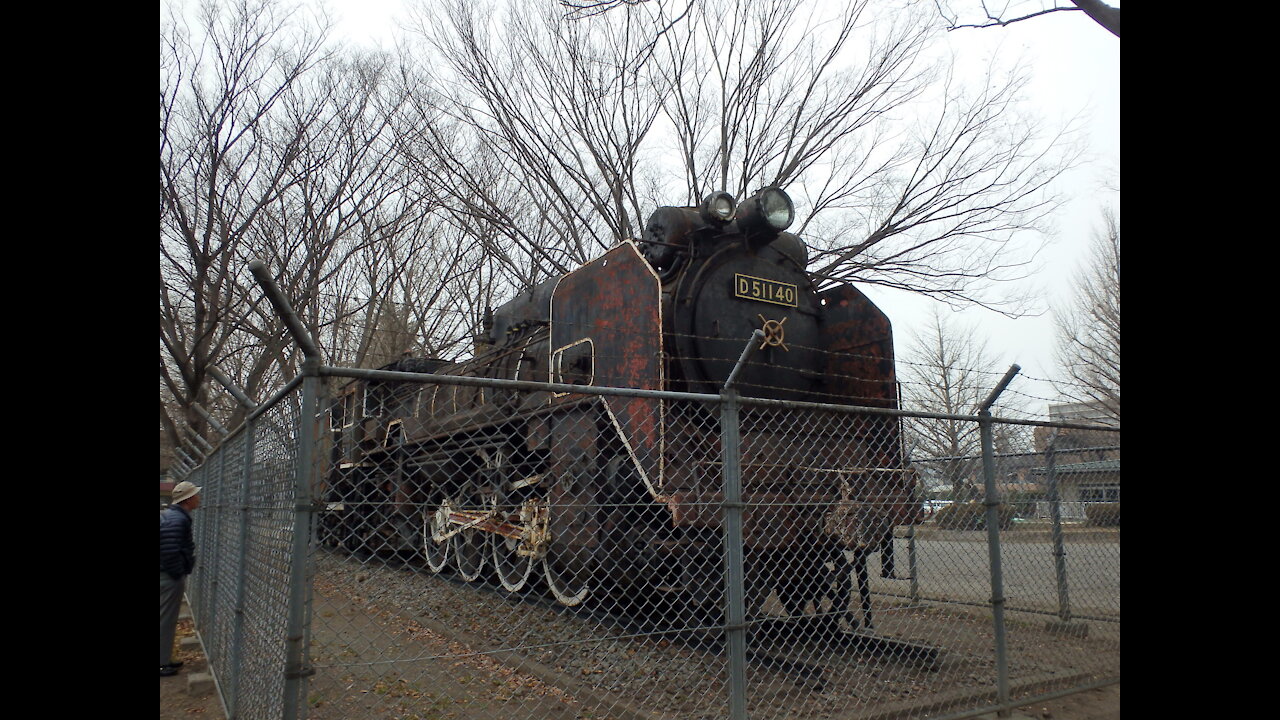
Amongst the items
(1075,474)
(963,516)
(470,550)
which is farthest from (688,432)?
(470,550)

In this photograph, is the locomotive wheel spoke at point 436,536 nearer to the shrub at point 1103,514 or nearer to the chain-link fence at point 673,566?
the chain-link fence at point 673,566

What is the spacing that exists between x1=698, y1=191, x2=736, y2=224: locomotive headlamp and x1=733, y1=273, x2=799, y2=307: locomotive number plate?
1.58 feet

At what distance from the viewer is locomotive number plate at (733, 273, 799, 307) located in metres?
6.34

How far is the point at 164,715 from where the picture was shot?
4844mm

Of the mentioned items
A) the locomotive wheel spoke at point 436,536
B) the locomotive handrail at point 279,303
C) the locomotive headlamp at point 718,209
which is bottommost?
the locomotive wheel spoke at point 436,536

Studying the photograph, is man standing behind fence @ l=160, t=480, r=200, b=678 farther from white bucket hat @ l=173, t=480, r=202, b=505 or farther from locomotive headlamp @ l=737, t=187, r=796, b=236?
locomotive headlamp @ l=737, t=187, r=796, b=236

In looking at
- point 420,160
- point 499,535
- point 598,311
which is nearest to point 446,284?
point 420,160

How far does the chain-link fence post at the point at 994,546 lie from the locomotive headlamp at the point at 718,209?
2628mm

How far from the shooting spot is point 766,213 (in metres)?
6.52

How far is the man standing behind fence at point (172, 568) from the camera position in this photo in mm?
5719

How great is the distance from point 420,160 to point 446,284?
387cm

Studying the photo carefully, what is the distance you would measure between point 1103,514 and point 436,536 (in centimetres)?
643

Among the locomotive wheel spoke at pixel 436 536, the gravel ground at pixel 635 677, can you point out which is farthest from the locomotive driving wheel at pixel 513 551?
the locomotive wheel spoke at pixel 436 536

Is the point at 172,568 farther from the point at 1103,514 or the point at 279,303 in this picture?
the point at 1103,514
